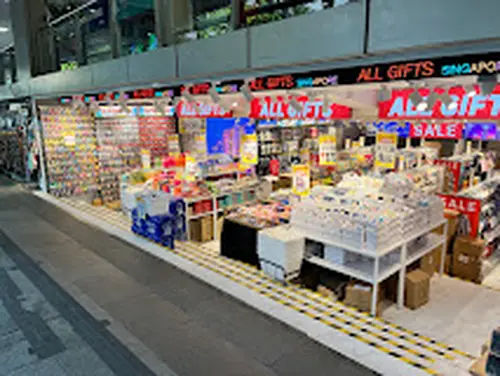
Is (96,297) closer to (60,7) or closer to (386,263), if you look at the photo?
(386,263)

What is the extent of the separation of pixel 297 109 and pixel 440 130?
15.2ft

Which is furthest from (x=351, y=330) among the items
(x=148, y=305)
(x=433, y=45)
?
(x=433, y=45)

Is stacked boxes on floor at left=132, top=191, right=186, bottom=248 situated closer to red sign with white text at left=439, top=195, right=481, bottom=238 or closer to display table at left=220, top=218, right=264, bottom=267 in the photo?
display table at left=220, top=218, right=264, bottom=267

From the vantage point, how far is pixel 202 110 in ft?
33.9

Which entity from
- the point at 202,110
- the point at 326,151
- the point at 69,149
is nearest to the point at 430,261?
the point at 326,151

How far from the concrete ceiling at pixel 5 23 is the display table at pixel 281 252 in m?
11.9

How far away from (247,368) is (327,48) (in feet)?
11.6

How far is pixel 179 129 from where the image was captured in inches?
576

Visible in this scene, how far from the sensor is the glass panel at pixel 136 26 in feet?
23.1

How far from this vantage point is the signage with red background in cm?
955

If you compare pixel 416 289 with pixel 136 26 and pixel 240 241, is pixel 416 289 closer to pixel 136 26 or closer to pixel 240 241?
pixel 240 241

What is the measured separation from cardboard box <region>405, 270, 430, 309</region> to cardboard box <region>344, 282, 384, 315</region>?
0.49m

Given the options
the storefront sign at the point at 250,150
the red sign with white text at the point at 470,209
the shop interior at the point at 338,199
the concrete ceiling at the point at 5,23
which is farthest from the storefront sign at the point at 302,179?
the concrete ceiling at the point at 5,23

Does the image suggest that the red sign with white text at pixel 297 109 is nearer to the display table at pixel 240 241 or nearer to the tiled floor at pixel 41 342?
the display table at pixel 240 241
